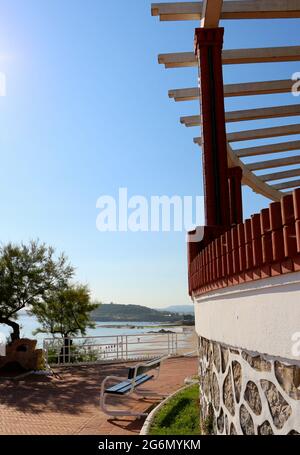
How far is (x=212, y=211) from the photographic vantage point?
21.1ft

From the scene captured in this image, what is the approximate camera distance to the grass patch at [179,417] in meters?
5.77

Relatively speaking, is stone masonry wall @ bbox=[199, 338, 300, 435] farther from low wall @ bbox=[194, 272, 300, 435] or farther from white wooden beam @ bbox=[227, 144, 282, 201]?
white wooden beam @ bbox=[227, 144, 282, 201]

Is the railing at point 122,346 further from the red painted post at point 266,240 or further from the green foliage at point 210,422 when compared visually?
the red painted post at point 266,240

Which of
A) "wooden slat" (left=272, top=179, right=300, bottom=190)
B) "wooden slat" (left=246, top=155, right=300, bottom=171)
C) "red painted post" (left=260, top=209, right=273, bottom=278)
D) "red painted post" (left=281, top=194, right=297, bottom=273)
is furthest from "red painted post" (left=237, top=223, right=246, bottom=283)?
"wooden slat" (left=272, top=179, right=300, bottom=190)

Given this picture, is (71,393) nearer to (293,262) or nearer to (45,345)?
(45,345)

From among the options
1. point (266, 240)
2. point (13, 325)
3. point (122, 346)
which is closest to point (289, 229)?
point (266, 240)

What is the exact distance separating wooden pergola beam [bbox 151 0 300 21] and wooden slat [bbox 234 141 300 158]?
414 cm

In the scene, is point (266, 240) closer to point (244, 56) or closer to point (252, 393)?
point (252, 393)

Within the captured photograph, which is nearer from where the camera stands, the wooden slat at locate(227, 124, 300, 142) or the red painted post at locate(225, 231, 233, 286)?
the red painted post at locate(225, 231, 233, 286)

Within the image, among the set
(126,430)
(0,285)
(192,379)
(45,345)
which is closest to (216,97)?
(126,430)

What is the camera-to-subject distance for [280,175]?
39.9 ft

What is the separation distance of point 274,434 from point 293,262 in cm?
96

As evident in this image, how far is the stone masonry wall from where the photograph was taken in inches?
81.7

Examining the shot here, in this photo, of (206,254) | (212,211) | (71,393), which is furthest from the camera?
(71,393)
